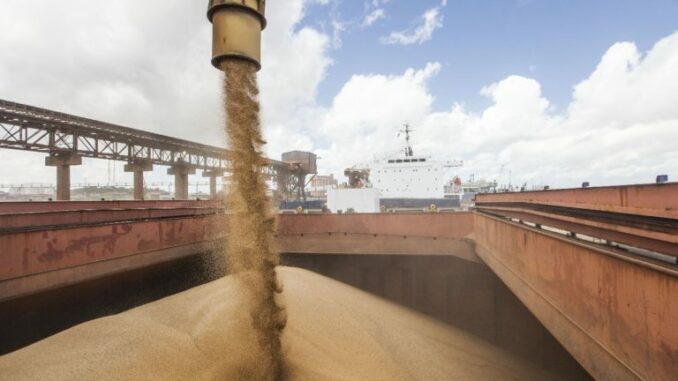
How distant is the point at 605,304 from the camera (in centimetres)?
364

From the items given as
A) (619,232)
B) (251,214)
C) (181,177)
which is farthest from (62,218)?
(181,177)

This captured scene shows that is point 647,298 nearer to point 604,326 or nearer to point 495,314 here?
point 604,326

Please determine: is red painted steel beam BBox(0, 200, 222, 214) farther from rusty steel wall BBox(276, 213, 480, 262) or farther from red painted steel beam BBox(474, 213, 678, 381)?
red painted steel beam BBox(474, 213, 678, 381)

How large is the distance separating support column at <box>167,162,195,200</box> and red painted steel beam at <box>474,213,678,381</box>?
133 feet

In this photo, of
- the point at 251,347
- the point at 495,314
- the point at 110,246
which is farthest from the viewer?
the point at 495,314

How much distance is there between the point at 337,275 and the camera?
12.9 metres

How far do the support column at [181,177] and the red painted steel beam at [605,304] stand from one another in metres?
40.6

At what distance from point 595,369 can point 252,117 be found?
5.58m

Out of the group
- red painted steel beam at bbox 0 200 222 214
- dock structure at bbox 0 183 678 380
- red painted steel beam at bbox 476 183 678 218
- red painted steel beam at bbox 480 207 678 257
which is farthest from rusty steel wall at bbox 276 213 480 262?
red painted steel beam at bbox 476 183 678 218

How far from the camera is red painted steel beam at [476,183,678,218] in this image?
126 inches

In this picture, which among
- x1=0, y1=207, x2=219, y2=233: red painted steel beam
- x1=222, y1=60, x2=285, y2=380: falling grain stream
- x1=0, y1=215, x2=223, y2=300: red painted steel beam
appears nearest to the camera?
x1=222, y1=60, x2=285, y2=380: falling grain stream

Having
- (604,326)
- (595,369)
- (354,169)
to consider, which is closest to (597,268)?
(604,326)

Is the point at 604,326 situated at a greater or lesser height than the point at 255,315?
greater

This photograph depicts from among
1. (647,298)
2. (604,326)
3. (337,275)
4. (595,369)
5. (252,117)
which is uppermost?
(252,117)
